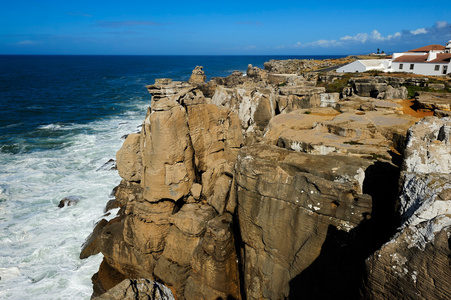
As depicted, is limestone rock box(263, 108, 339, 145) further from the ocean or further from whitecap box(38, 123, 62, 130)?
whitecap box(38, 123, 62, 130)

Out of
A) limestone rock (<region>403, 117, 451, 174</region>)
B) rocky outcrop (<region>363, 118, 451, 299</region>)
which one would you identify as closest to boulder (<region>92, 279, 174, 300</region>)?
rocky outcrop (<region>363, 118, 451, 299</region>)

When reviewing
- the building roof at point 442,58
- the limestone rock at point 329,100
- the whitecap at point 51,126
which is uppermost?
the building roof at point 442,58

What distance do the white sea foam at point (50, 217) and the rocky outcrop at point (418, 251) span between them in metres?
12.1

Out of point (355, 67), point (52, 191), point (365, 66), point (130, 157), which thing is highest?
point (365, 66)

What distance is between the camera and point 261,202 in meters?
8.16

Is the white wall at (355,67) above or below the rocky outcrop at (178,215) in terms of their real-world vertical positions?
above

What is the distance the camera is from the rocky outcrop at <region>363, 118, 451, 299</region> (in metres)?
4.04

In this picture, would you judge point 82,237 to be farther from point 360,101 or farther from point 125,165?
point 360,101

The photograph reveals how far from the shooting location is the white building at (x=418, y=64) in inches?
1657

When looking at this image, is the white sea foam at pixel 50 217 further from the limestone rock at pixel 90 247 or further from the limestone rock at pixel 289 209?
the limestone rock at pixel 289 209

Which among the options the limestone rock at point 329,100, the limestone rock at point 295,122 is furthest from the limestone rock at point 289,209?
the limestone rock at point 329,100

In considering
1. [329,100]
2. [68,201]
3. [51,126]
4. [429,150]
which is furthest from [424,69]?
[51,126]

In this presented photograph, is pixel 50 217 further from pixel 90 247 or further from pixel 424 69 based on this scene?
pixel 424 69

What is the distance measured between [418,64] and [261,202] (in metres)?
47.4
